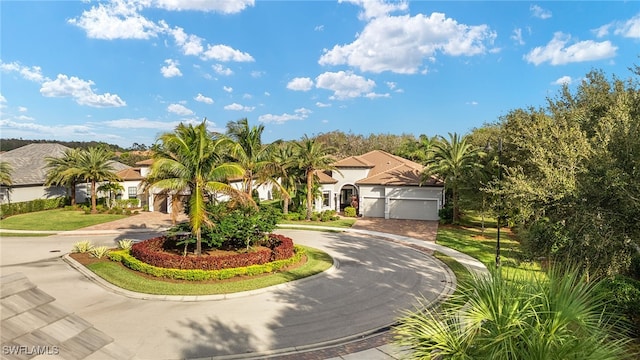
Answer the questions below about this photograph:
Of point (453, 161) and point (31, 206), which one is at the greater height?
point (453, 161)

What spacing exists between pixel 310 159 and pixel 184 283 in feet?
63.4

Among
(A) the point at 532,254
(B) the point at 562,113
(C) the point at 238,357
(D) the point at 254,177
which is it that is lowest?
(C) the point at 238,357

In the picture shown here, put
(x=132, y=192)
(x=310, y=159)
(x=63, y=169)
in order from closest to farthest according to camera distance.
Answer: (x=310, y=159) → (x=63, y=169) → (x=132, y=192)

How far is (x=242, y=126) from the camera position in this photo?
25750 mm

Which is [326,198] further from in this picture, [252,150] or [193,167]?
[193,167]

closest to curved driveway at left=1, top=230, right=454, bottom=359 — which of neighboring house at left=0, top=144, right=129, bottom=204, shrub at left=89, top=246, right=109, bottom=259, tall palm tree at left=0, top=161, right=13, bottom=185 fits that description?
shrub at left=89, top=246, right=109, bottom=259

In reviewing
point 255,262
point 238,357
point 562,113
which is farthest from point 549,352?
point 562,113

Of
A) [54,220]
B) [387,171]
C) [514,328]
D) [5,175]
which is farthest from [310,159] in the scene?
[5,175]

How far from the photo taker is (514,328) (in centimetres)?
451

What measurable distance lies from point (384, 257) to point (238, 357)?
1275cm

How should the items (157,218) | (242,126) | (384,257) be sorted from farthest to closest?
(157,218)
(242,126)
(384,257)

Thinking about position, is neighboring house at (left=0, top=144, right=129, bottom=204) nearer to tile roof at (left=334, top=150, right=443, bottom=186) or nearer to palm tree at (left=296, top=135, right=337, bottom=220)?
palm tree at (left=296, top=135, right=337, bottom=220)

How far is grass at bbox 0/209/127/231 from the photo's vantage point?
101 feet

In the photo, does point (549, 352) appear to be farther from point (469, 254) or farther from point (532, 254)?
point (469, 254)
